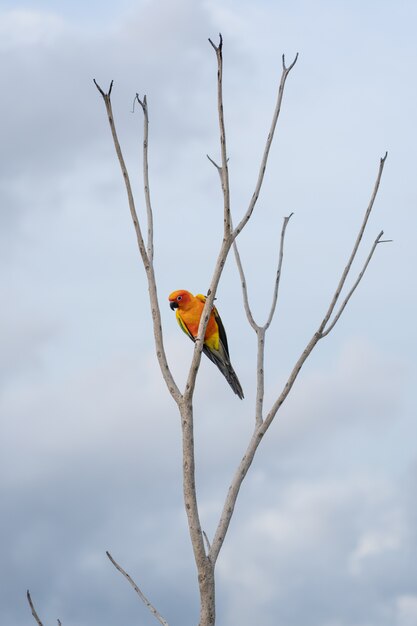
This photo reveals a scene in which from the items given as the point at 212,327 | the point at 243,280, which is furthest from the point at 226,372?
the point at 243,280

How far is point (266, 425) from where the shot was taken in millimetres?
5023

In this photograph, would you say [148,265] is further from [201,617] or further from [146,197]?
[201,617]

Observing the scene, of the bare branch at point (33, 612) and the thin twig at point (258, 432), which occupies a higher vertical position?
the thin twig at point (258, 432)

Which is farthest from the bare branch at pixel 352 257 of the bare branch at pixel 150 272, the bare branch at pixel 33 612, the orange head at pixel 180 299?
the orange head at pixel 180 299

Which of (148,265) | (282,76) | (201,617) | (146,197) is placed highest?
(282,76)

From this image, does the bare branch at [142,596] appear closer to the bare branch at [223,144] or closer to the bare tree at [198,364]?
the bare tree at [198,364]

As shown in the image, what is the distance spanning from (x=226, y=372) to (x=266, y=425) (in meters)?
3.64

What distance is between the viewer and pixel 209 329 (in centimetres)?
877

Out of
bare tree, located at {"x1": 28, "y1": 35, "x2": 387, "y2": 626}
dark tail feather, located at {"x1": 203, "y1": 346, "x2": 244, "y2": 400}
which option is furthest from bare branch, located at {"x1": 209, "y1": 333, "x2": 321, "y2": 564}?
dark tail feather, located at {"x1": 203, "y1": 346, "x2": 244, "y2": 400}

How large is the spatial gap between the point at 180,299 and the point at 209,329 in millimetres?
586

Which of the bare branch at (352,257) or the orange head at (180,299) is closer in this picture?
the bare branch at (352,257)

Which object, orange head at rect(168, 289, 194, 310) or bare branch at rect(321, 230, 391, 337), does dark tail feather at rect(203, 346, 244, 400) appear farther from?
bare branch at rect(321, 230, 391, 337)

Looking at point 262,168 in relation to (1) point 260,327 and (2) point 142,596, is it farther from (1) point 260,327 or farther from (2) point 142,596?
(2) point 142,596

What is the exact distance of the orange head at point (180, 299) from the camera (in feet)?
29.9
